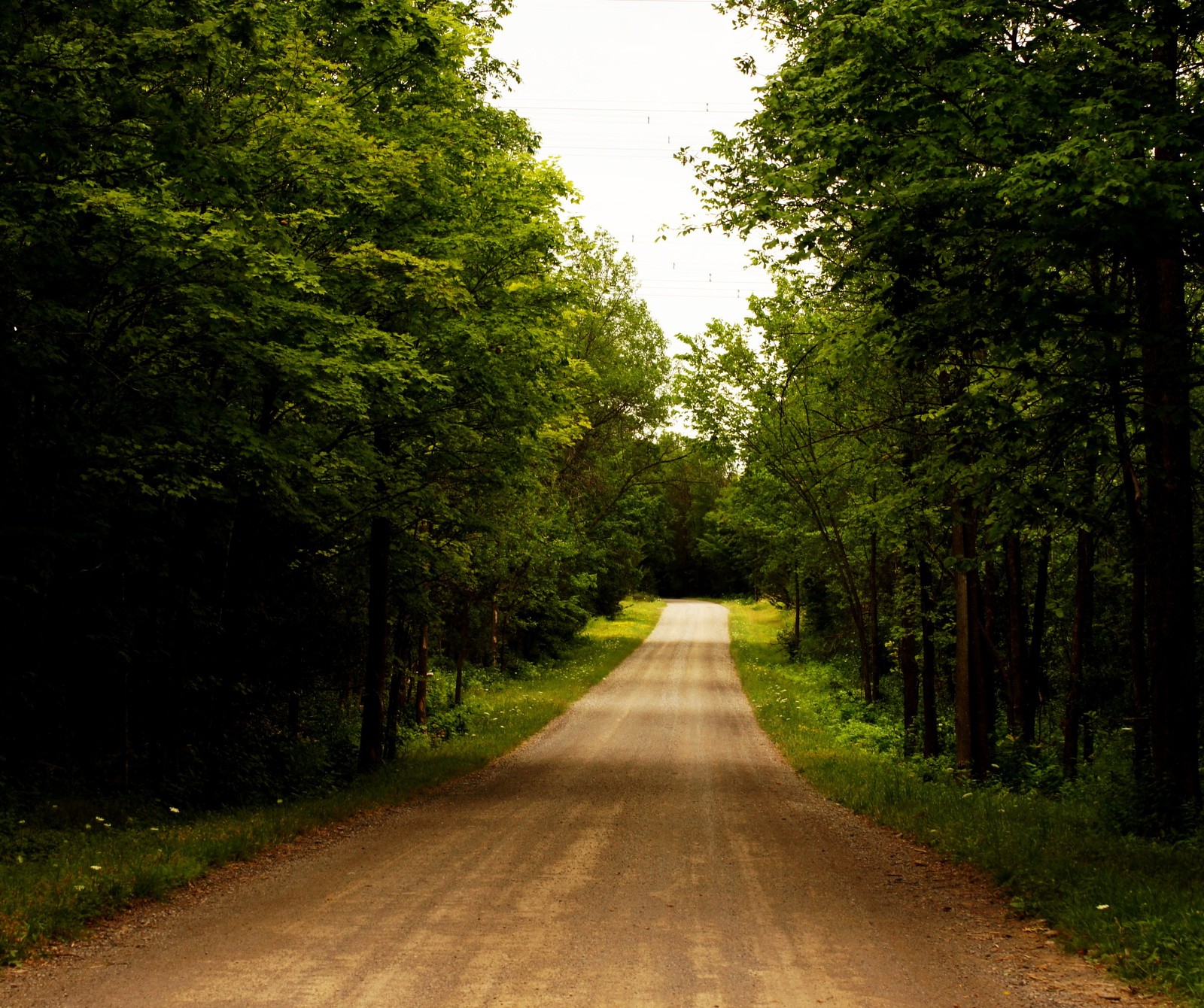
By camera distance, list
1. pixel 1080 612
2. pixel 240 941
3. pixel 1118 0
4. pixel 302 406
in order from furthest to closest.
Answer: pixel 1080 612, pixel 302 406, pixel 1118 0, pixel 240 941

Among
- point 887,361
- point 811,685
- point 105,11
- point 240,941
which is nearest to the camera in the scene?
point 240,941

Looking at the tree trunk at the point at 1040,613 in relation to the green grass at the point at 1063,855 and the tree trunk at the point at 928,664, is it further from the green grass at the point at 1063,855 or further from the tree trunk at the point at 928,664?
the green grass at the point at 1063,855

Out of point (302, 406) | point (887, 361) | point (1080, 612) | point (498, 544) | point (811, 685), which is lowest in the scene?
point (811, 685)

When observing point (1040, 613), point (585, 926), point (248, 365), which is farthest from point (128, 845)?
point (1040, 613)

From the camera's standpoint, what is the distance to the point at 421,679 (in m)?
21.4

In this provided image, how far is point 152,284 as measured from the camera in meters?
9.73

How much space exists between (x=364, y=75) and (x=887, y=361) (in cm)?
849

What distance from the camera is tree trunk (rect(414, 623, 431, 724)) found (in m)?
21.2

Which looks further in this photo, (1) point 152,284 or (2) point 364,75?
(2) point 364,75

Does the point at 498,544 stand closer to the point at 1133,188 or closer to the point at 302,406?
the point at 302,406

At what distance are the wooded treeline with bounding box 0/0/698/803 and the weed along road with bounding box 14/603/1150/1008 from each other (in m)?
3.75

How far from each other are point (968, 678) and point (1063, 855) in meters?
7.49

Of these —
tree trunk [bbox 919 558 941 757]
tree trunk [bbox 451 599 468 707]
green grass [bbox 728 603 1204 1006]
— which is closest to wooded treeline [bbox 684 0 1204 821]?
green grass [bbox 728 603 1204 1006]

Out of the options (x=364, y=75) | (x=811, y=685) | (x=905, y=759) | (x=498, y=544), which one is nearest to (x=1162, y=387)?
(x=364, y=75)
